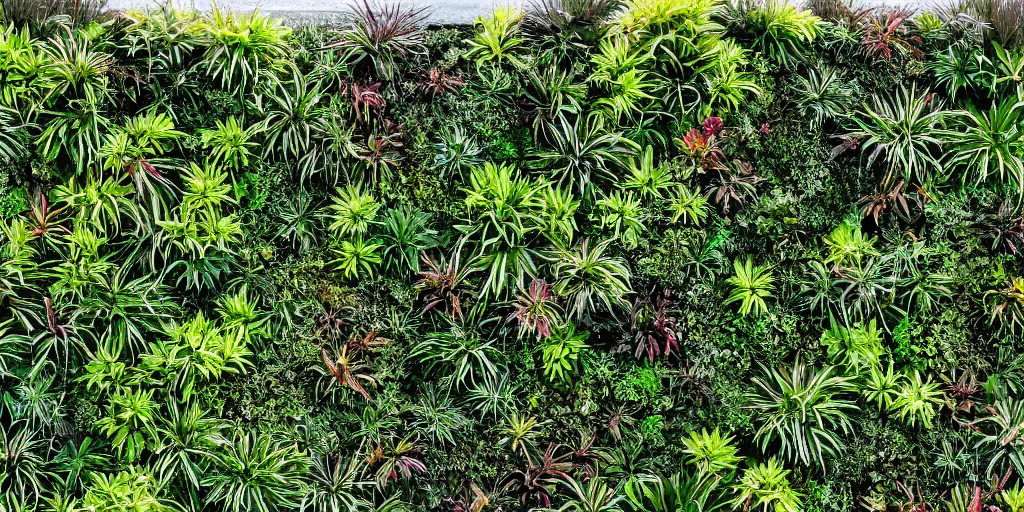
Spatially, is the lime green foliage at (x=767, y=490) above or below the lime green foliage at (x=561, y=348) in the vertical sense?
below

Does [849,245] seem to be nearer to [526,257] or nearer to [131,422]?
[526,257]

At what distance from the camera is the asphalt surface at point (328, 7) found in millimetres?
3211

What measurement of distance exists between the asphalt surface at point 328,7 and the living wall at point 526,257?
0.08 metres

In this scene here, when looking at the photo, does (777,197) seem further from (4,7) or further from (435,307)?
(4,7)

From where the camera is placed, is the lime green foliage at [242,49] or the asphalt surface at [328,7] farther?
the asphalt surface at [328,7]

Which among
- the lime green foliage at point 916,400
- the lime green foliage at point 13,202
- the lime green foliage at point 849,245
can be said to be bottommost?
the lime green foliage at point 916,400

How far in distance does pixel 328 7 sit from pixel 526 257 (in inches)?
56.8

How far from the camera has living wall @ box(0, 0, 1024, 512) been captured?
3.06 metres

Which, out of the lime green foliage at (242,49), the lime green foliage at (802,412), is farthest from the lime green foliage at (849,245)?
the lime green foliage at (242,49)

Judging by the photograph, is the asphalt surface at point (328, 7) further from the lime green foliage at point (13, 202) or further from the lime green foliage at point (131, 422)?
the lime green foliage at point (131, 422)

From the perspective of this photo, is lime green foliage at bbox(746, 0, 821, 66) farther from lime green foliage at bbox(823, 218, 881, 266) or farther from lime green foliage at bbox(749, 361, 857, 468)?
lime green foliage at bbox(749, 361, 857, 468)

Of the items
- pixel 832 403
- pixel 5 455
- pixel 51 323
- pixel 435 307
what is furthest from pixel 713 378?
pixel 5 455

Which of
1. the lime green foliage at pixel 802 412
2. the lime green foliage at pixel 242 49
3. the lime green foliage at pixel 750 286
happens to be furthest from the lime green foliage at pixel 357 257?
the lime green foliage at pixel 802 412

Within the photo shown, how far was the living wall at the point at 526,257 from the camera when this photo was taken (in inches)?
120
